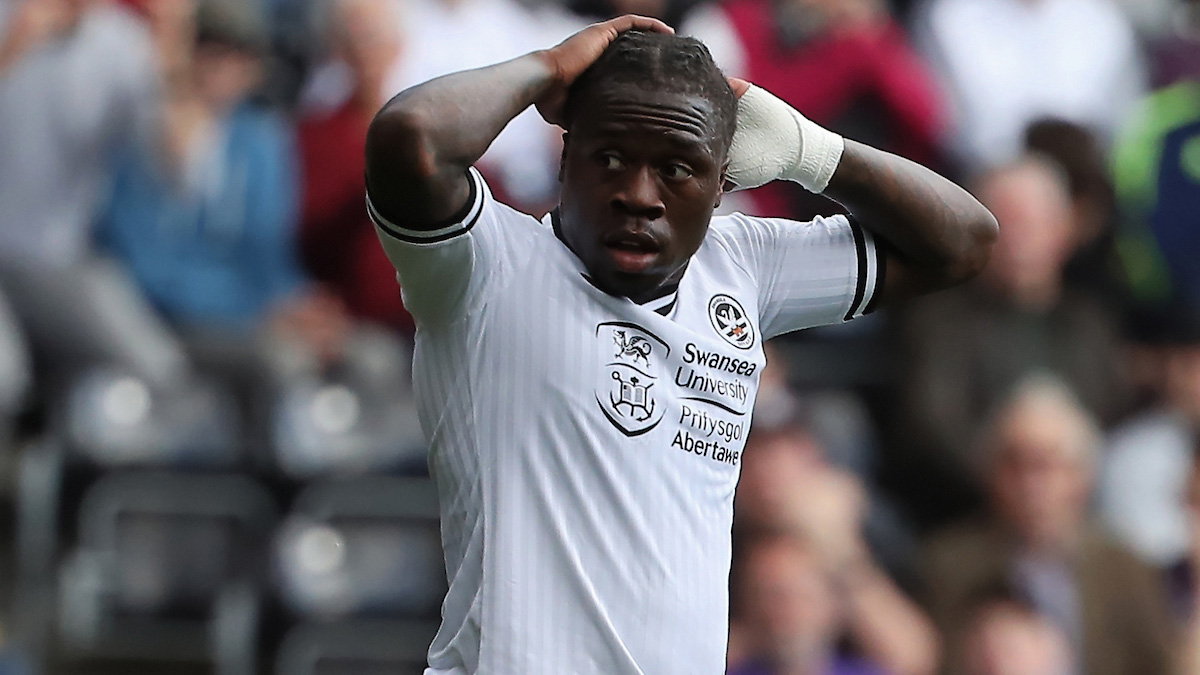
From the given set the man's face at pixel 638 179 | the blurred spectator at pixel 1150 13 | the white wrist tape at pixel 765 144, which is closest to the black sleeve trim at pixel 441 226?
the man's face at pixel 638 179

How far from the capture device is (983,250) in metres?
3.56

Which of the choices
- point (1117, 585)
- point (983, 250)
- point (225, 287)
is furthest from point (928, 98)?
point (983, 250)

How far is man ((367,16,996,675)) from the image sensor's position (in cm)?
289

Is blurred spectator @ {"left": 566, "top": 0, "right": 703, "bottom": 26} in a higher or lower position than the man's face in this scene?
higher

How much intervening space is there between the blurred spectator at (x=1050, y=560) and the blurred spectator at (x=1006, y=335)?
0.76 ft

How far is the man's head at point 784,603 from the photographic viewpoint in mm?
6000

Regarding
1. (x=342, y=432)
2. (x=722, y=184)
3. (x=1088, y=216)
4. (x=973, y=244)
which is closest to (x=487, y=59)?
(x=342, y=432)

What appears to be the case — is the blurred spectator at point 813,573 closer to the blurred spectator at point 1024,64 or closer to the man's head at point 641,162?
the blurred spectator at point 1024,64

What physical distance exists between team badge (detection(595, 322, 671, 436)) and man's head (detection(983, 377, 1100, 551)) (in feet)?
12.4

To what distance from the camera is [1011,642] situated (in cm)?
624

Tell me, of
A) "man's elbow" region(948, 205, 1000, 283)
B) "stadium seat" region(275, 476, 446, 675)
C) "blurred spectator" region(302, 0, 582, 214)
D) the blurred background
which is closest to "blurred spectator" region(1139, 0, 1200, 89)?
the blurred background

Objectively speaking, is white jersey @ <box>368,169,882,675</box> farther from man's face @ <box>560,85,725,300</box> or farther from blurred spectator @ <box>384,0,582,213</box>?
blurred spectator @ <box>384,0,582,213</box>

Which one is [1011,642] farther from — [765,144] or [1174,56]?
[765,144]

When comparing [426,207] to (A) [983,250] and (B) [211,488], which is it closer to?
(A) [983,250]
